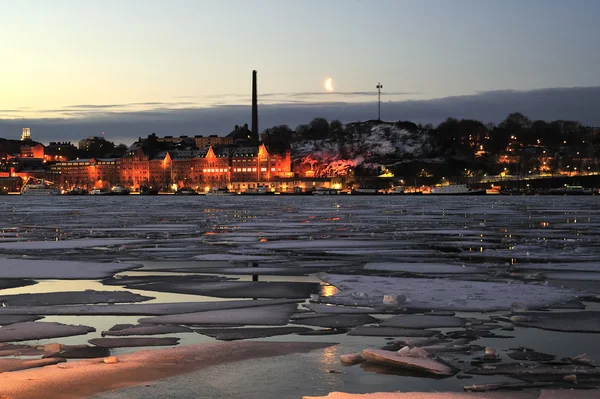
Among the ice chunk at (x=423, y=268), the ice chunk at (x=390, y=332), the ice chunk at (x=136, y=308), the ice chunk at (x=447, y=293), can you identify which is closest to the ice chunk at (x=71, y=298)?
the ice chunk at (x=136, y=308)

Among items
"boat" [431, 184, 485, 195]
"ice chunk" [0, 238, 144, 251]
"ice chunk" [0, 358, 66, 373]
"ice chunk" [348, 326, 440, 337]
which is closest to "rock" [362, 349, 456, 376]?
"ice chunk" [348, 326, 440, 337]

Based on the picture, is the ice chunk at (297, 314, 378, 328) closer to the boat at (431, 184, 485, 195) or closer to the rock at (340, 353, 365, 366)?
the rock at (340, 353, 365, 366)

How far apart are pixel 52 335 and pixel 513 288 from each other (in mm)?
5917

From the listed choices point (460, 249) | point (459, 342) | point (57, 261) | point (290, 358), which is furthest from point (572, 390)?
point (460, 249)

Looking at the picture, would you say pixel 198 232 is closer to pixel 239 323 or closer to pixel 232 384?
pixel 239 323

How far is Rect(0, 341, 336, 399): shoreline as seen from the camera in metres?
5.57

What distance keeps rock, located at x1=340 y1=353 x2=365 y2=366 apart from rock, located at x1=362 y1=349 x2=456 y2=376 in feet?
0.16

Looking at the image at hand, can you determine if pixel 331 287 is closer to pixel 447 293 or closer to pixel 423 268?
pixel 447 293

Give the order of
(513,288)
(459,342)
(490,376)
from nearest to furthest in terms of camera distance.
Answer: (490,376), (459,342), (513,288)

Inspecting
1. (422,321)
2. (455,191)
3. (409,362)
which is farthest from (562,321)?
(455,191)

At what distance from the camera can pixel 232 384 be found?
577 centimetres

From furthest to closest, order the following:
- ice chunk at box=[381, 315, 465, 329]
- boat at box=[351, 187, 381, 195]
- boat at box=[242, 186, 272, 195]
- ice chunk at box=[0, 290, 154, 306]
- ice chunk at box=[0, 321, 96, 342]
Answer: boat at box=[242, 186, 272, 195]
boat at box=[351, 187, 381, 195]
ice chunk at box=[0, 290, 154, 306]
ice chunk at box=[381, 315, 465, 329]
ice chunk at box=[0, 321, 96, 342]

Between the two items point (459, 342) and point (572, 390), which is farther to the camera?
point (459, 342)

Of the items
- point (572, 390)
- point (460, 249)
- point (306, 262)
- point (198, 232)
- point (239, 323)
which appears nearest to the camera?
point (572, 390)
